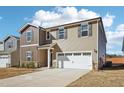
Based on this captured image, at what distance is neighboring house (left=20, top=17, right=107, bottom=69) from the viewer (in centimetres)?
2236

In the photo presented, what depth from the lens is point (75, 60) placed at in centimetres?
2359

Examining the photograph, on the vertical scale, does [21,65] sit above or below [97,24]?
below

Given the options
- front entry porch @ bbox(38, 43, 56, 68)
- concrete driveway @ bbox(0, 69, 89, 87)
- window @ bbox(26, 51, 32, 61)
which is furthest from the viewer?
window @ bbox(26, 51, 32, 61)

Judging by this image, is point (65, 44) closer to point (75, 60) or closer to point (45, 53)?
point (75, 60)

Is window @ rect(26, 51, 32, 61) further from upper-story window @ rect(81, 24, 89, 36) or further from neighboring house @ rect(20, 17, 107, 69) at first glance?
upper-story window @ rect(81, 24, 89, 36)

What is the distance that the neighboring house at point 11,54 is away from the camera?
3003 centimetres

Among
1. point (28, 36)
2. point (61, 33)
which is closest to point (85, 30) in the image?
point (61, 33)

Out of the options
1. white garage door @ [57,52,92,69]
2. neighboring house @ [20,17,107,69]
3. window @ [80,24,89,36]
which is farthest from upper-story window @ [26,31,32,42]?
window @ [80,24,89,36]

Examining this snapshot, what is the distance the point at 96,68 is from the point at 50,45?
21.3 ft

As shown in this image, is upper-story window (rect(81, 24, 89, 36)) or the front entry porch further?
the front entry porch

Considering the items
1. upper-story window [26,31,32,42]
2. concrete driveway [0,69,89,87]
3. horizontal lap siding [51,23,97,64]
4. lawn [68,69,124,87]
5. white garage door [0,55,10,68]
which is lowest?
lawn [68,69,124,87]
